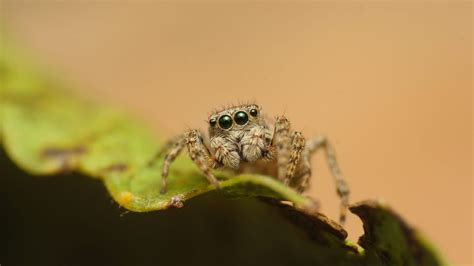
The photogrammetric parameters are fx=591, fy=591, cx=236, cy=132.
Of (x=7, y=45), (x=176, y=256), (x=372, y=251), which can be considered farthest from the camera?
(x=7, y=45)

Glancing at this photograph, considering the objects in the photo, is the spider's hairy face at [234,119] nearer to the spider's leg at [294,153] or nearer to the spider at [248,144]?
the spider at [248,144]

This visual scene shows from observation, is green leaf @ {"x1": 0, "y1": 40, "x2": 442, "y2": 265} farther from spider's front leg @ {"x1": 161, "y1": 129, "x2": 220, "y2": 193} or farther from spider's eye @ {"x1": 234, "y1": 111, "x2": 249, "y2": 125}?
spider's eye @ {"x1": 234, "y1": 111, "x2": 249, "y2": 125}

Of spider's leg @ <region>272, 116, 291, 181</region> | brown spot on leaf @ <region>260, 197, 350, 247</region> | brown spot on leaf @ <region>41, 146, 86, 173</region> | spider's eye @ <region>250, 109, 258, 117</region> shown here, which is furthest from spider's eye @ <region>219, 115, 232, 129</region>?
brown spot on leaf @ <region>260, 197, 350, 247</region>

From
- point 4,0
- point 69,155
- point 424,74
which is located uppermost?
point 424,74

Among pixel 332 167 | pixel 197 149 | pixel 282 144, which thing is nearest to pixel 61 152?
pixel 197 149

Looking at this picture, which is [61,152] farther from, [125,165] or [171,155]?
[171,155]

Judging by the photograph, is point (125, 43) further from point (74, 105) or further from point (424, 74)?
point (74, 105)

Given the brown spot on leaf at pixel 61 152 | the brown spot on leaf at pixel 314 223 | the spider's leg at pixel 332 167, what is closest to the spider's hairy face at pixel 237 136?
the spider's leg at pixel 332 167

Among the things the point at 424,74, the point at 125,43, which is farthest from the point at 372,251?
the point at 125,43
